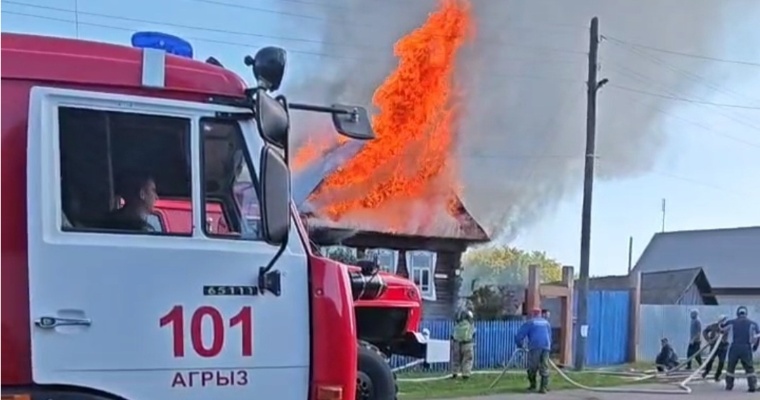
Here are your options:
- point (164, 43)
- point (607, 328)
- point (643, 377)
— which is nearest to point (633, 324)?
point (607, 328)

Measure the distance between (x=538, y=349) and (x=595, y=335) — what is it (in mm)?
8163

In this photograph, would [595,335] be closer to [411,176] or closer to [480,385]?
[411,176]

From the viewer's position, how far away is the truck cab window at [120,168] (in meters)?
3.81

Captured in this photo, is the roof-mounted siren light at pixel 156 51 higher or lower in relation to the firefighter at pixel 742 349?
higher

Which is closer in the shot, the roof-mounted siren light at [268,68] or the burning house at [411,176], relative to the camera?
the roof-mounted siren light at [268,68]

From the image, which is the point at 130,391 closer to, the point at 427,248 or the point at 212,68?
the point at 212,68

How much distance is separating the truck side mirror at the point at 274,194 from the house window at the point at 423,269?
25.4 m

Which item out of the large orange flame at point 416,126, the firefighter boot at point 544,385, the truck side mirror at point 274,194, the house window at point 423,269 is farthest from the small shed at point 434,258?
the truck side mirror at point 274,194

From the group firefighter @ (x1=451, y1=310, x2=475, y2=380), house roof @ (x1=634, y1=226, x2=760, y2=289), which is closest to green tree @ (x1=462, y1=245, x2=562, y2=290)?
firefighter @ (x1=451, y1=310, x2=475, y2=380)

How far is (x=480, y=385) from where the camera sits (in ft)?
54.4

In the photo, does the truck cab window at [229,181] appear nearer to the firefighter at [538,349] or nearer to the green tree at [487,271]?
the firefighter at [538,349]

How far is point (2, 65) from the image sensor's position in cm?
385

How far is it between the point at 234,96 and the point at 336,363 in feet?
4.08

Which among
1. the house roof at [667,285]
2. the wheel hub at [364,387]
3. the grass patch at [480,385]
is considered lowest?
the grass patch at [480,385]
